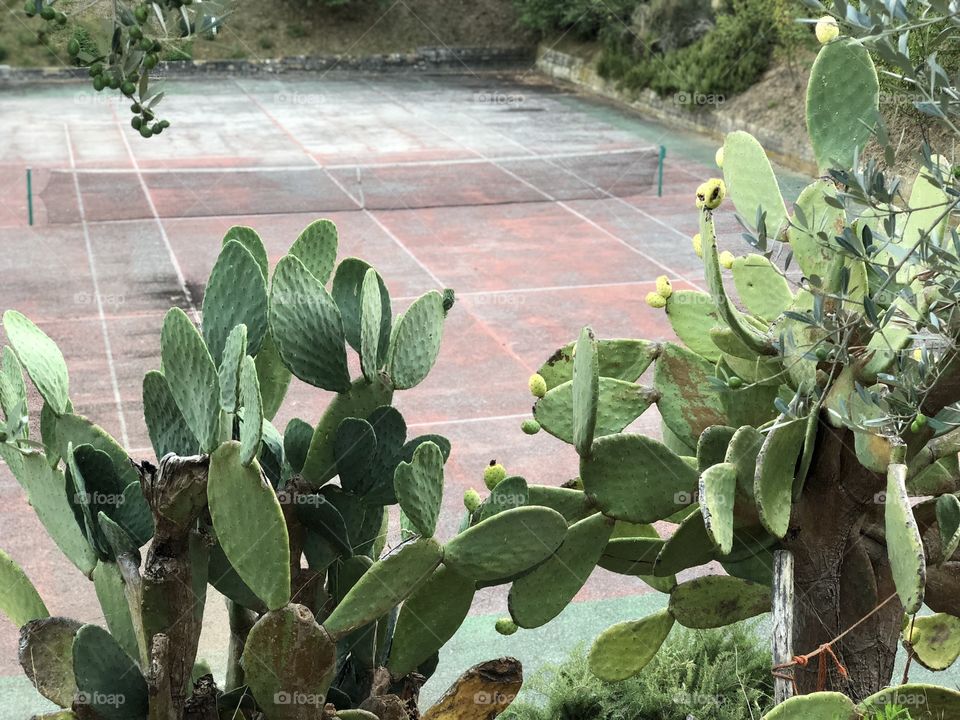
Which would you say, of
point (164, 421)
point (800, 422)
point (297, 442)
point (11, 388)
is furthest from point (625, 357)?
point (11, 388)

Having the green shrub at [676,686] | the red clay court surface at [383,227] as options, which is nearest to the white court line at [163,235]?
the red clay court surface at [383,227]

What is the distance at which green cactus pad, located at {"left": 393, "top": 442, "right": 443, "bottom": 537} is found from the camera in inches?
130

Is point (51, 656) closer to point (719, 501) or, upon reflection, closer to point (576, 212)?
point (719, 501)

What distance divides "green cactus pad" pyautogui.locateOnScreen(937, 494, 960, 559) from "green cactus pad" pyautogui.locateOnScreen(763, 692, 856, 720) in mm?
531

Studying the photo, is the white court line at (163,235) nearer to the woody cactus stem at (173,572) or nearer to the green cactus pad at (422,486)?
the woody cactus stem at (173,572)

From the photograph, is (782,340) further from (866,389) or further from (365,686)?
(365,686)

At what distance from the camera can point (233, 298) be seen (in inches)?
146

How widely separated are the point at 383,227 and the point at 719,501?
40.2 feet

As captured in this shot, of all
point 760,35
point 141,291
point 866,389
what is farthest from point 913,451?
point 760,35

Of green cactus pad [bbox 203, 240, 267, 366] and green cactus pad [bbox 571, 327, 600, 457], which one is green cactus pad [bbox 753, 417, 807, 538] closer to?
green cactus pad [bbox 571, 327, 600, 457]

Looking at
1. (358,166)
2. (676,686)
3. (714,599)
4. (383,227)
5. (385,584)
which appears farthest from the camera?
(358,166)

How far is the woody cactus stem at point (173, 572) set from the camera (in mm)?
3184

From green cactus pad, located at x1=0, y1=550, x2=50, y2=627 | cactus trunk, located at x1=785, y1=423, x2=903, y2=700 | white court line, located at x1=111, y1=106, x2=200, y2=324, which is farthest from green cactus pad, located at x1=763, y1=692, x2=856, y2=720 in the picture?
white court line, located at x1=111, y1=106, x2=200, y2=324

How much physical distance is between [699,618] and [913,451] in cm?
101
